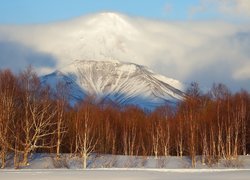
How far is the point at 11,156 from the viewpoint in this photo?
52969 millimetres

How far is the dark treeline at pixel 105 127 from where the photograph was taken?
49.8 meters

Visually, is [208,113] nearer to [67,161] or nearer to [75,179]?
[67,161]

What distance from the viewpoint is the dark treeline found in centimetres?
4975

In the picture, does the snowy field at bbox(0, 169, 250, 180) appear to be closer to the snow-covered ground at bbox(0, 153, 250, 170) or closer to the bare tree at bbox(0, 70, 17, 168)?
the bare tree at bbox(0, 70, 17, 168)

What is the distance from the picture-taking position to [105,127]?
76.0 meters

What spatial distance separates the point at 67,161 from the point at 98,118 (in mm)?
22618

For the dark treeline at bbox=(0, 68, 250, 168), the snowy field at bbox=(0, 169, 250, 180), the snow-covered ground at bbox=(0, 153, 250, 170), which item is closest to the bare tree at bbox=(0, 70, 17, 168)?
the dark treeline at bbox=(0, 68, 250, 168)

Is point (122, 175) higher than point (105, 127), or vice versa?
point (105, 127)

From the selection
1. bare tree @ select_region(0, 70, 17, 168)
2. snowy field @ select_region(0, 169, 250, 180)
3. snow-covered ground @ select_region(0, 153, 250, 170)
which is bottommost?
snowy field @ select_region(0, 169, 250, 180)

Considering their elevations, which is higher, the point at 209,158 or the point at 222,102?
the point at 222,102

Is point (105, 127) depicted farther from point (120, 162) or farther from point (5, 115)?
point (5, 115)

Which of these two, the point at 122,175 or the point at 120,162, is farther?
the point at 120,162

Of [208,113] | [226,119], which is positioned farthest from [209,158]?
[208,113]

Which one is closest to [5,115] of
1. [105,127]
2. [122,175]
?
[122,175]
